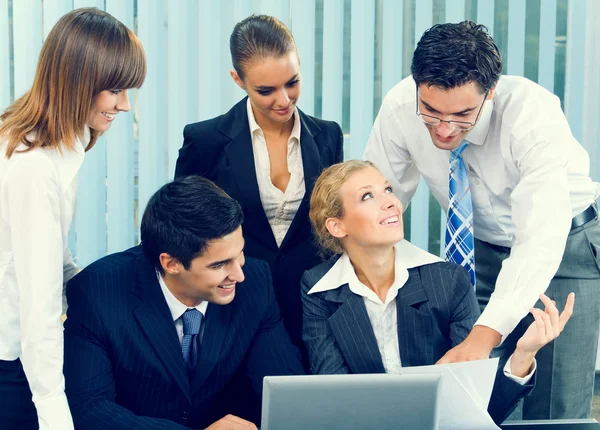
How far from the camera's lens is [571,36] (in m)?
3.50

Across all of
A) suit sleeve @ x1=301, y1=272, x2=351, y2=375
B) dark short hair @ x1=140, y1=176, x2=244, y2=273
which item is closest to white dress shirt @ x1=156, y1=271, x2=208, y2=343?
dark short hair @ x1=140, y1=176, x2=244, y2=273

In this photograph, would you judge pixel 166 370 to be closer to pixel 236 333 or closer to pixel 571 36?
pixel 236 333

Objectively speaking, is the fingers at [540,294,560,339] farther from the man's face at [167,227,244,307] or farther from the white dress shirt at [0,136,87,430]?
the white dress shirt at [0,136,87,430]

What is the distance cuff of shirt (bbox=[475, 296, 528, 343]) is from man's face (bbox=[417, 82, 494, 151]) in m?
0.44

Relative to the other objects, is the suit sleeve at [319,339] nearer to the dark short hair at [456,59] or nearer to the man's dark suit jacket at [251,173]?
the man's dark suit jacket at [251,173]

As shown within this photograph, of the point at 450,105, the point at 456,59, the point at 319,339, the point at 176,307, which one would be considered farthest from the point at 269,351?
the point at 456,59

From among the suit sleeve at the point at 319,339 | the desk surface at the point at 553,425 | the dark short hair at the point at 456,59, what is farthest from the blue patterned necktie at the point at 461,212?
the desk surface at the point at 553,425

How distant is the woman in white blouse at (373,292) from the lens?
214cm

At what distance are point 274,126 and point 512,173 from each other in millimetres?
727

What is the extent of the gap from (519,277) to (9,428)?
4.12ft

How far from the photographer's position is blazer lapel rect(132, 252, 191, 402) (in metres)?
1.96

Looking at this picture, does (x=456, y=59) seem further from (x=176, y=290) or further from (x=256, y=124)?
(x=176, y=290)

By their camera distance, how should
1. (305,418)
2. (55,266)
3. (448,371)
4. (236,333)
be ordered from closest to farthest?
(305,418)
(448,371)
(55,266)
(236,333)

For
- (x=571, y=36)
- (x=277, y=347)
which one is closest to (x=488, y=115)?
(x=277, y=347)
